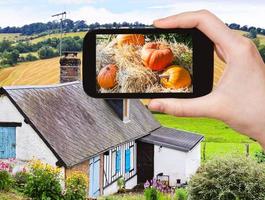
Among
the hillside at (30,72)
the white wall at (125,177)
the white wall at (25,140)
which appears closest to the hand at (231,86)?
the white wall at (25,140)

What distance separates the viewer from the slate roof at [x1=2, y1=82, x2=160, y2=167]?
679 cm

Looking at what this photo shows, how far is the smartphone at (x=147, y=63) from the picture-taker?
2.01ft

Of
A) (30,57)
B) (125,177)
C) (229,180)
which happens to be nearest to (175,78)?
(229,180)

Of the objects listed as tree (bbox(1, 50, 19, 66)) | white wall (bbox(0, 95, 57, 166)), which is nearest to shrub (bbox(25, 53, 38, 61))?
tree (bbox(1, 50, 19, 66))

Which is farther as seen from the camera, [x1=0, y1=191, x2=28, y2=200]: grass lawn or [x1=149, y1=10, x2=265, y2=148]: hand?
[x1=0, y1=191, x2=28, y2=200]: grass lawn

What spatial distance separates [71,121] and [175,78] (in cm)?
704

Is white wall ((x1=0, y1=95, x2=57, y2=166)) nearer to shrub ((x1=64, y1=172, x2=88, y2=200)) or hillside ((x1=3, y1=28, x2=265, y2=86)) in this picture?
shrub ((x1=64, y1=172, x2=88, y2=200))

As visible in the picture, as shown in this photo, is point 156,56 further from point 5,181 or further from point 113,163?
point 113,163

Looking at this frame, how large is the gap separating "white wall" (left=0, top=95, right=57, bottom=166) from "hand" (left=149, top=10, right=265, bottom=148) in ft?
→ 19.9

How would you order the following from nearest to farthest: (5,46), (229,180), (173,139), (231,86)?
A: (231,86)
(229,180)
(173,139)
(5,46)

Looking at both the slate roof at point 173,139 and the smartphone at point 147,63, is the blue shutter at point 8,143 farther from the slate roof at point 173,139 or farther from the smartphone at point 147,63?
the smartphone at point 147,63

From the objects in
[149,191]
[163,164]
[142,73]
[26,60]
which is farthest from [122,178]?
[142,73]

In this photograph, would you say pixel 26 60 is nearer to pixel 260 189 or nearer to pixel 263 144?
pixel 260 189

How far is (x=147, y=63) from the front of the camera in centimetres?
64
